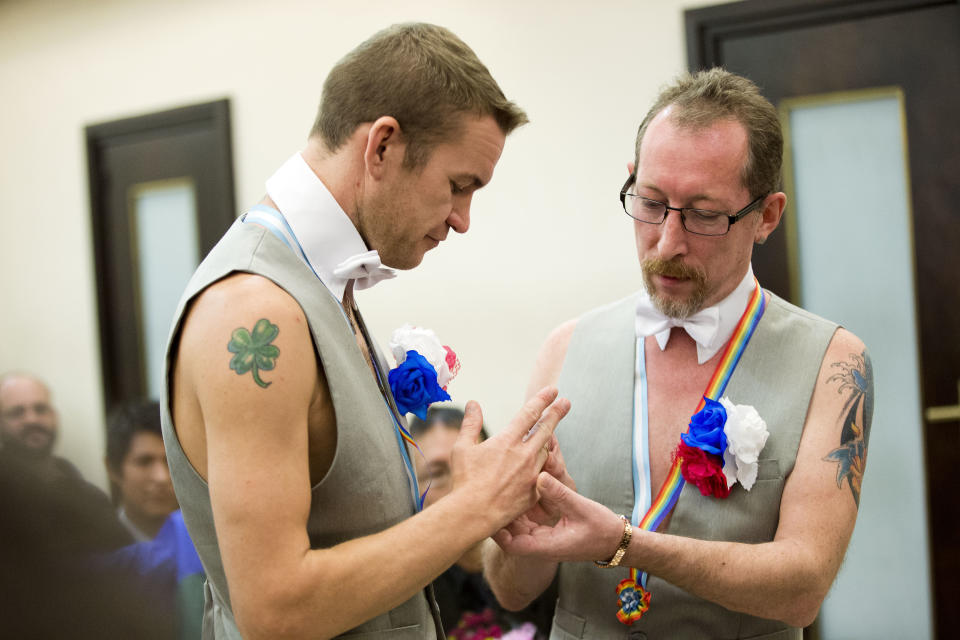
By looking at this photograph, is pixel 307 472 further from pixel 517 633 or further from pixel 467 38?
pixel 467 38

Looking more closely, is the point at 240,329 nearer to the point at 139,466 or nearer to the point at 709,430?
the point at 709,430

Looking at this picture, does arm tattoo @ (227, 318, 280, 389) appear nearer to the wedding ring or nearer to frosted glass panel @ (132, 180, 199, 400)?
the wedding ring

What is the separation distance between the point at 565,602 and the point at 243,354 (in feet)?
3.17

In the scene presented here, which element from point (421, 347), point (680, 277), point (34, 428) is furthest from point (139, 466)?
point (680, 277)

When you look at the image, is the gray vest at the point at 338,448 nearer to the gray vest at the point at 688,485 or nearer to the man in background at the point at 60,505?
the man in background at the point at 60,505

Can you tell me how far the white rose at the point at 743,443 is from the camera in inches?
63.1

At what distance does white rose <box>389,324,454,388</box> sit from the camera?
1.59 meters

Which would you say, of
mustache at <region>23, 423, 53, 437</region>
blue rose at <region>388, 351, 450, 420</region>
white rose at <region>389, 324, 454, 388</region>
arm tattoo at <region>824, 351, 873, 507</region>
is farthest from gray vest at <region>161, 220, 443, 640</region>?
mustache at <region>23, 423, 53, 437</region>

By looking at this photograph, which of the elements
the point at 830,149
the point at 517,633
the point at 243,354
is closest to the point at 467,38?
the point at 830,149

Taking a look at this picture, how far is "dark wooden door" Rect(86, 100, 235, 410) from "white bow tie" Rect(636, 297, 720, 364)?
3.25m

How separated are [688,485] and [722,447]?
123 mm

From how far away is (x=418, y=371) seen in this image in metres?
1.51

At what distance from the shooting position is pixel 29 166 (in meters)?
5.05

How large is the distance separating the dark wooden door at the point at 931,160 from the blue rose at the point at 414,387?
2442mm
